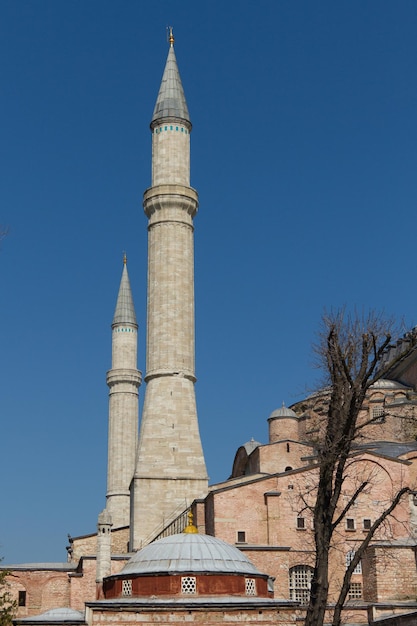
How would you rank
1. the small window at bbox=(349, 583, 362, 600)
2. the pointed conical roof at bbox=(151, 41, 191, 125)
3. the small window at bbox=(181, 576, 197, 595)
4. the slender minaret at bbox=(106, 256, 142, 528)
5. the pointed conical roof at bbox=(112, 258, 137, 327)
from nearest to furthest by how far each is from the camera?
the small window at bbox=(181, 576, 197, 595)
the small window at bbox=(349, 583, 362, 600)
the pointed conical roof at bbox=(151, 41, 191, 125)
the slender minaret at bbox=(106, 256, 142, 528)
the pointed conical roof at bbox=(112, 258, 137, 327)

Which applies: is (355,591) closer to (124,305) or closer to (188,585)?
(188,585)

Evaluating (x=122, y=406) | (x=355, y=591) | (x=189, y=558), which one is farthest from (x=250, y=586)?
(x=122, y=406)

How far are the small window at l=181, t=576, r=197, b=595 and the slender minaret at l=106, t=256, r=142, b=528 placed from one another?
2359 cm

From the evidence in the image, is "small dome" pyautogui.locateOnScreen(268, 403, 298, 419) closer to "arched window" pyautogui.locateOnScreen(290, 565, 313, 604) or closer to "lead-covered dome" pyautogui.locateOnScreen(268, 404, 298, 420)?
"lead-covered dome" pyautogui.locateOnScreen(268, 404, 298, 420)

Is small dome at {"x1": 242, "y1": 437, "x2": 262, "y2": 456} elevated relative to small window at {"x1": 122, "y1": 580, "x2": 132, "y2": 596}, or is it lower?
elevated

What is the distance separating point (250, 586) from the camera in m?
21.8

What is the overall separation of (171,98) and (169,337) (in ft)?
32.4

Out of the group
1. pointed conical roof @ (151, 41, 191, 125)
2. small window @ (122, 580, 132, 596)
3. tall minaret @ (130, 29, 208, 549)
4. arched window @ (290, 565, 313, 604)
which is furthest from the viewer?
pointed conical roof @ (151, 41, 191, 125)

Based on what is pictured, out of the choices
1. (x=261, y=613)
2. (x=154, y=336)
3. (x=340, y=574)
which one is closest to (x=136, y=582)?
(x=261, y=613)

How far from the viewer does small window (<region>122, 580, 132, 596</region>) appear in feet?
71.0

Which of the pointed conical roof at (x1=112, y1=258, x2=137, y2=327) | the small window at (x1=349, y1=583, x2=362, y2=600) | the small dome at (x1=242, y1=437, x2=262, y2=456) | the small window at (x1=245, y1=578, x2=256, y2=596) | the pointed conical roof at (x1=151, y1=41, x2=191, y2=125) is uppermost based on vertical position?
the pointed conical roof at (x1=151, y1=41, x2=191, y2=125)

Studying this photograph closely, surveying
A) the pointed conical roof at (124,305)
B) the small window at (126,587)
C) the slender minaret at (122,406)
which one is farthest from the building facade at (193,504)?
the pointed conical roof at (124,305)

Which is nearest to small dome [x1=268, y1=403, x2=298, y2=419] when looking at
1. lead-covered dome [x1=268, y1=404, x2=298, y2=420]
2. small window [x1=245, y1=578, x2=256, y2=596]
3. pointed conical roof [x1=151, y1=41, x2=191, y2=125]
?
lead-covered dome [x1=268, y1=404, x2=298, y2=420]

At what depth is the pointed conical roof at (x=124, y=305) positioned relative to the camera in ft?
156
